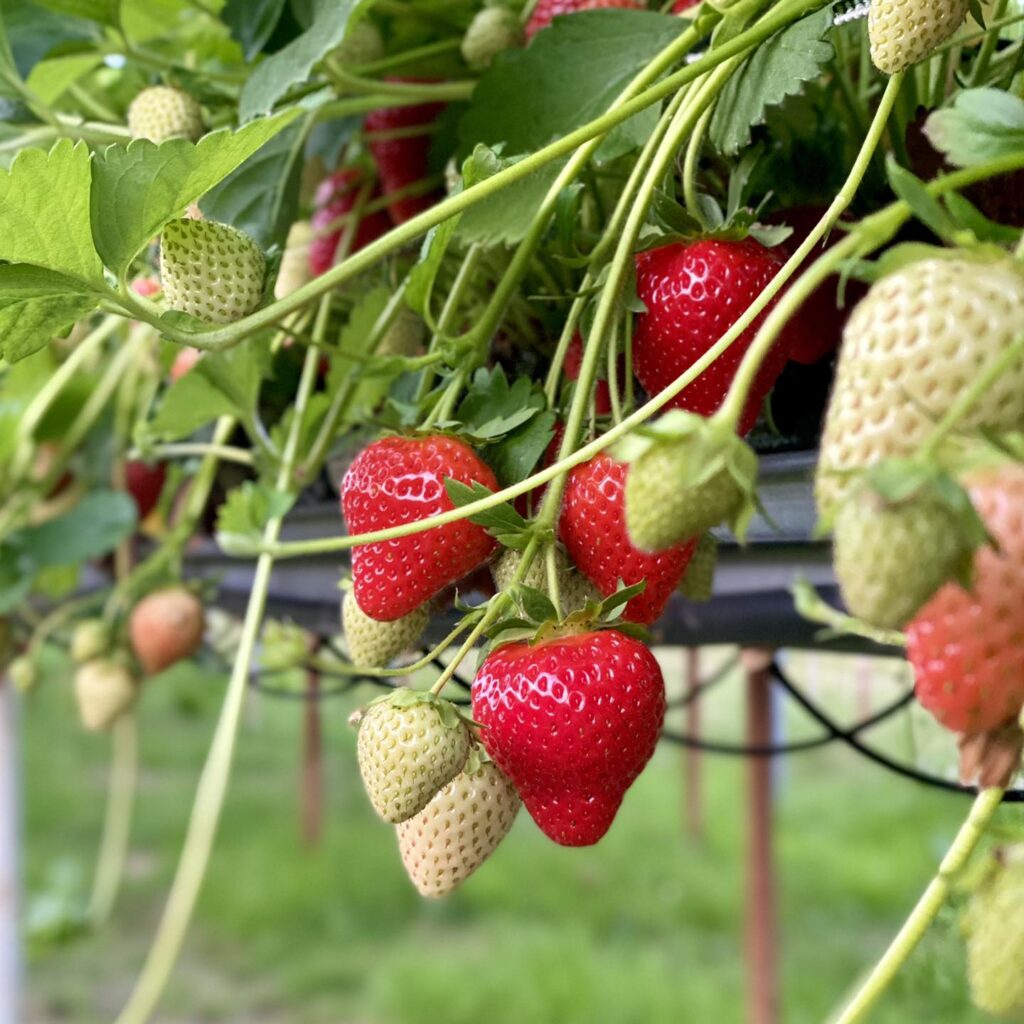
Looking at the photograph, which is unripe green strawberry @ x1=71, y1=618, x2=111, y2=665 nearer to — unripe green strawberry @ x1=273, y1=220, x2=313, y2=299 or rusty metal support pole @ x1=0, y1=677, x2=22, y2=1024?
unripe green strawberry @ x1=273, y1=220, x2=313, y2=299

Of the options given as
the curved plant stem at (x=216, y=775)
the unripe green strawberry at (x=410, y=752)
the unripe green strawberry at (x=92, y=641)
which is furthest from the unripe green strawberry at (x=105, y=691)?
the unripe green strawberry at (x=410, y=752)

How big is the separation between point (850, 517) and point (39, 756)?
19.0 feet

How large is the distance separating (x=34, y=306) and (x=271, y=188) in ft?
0.72

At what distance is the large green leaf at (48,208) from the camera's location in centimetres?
28

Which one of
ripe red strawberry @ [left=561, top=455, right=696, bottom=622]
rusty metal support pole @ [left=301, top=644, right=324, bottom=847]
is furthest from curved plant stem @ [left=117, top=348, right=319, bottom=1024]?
rusty metal support pole @ [left=301, top=644, right=324, bottom=847]

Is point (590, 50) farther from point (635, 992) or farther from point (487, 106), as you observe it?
point (635, 992)

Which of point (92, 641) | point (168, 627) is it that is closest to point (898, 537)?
point (168, 627)

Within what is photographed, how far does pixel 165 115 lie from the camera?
46 centimetres

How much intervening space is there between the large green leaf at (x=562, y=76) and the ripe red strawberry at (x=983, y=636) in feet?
0.87

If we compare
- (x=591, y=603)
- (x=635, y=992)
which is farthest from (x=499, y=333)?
(x=635, y=992)

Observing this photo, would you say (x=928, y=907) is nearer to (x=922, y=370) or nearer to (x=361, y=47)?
(x=922, y=370)

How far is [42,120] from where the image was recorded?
525mm

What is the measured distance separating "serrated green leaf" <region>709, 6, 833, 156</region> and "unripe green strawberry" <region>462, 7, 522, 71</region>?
16 centimetres

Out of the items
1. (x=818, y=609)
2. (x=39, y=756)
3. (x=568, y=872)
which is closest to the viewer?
(x=818, y=609)
